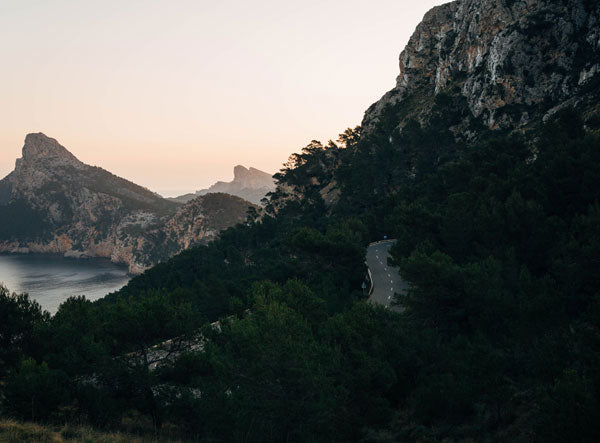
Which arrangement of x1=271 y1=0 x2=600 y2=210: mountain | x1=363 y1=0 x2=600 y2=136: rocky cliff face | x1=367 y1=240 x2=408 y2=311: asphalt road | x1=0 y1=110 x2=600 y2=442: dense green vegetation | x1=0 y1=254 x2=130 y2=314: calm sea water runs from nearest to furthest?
x1=0 y1=110 x2=600 y2=442: dense green vegetation
x1=367 y1=240 x2=408 y2=311: asphalt road
x1=363 y1=0 x2=600 y2=136: rocky cliff face
x1=271 y1=0 x2=600 y2=210: mountain
x1=0 y1=254 x2=130 y2=314: calm sea water

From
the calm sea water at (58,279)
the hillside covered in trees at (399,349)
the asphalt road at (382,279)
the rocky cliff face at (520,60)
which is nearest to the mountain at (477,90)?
the rocky cliff face at (520,60)

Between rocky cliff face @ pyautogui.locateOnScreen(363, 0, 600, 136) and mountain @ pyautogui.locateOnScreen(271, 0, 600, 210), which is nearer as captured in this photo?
rocky cliff face @ pyautogui.locateOnScreen(363, 0, 600, 136)

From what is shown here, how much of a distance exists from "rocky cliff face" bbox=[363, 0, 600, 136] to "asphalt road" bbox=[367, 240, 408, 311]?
3059cm

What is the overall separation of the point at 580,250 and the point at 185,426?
19066 millimetres

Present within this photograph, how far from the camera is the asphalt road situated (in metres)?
33.8

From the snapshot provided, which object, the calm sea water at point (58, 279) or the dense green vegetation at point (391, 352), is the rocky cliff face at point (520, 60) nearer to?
the dense green vegetation at point (391, 352)

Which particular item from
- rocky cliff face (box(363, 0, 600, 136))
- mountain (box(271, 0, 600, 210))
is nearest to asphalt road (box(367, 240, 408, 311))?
mountain (box(271, 0, 600, 210))

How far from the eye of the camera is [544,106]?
63.0 m

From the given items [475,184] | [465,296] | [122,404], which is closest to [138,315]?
[122,404]

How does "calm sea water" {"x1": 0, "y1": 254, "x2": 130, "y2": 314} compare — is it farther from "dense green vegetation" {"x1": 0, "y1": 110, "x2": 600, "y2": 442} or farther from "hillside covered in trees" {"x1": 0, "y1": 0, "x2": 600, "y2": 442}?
"dense green vegetation" {"x1": 0, "y1": 110, "x2": 600, "y2": 442}

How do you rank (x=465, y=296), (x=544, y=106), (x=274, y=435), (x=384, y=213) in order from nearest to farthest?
(x=274, y=435)
(x=465, y=296)
(x=384, y=213)
(x=544, y=106)

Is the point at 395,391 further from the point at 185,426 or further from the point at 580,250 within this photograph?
the point at 580,250

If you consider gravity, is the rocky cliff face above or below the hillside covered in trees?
above

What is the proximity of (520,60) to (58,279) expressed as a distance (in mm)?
157818
